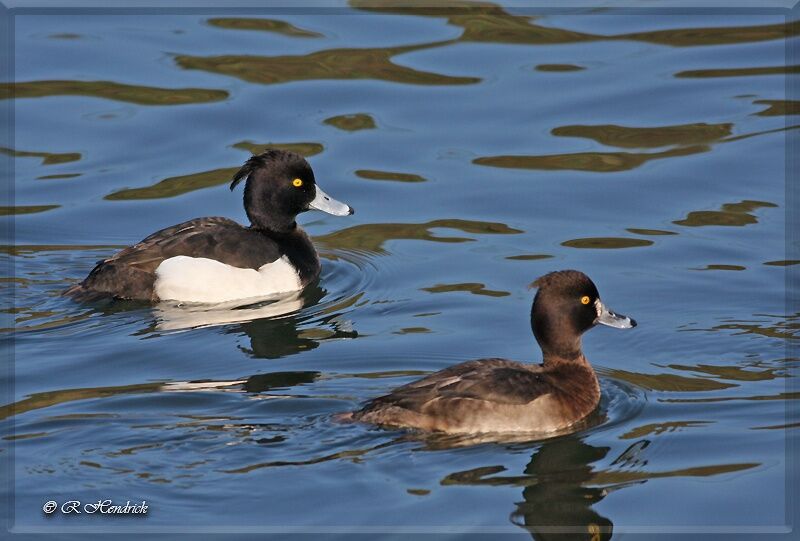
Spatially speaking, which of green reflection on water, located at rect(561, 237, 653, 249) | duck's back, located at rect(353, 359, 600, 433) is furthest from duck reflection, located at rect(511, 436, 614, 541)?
green reflection on water, located at rect(561, 237, 653, 249)

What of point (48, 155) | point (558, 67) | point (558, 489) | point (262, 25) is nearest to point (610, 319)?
point (558, 489)

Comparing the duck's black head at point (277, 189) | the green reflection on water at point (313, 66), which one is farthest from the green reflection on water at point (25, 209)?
the green reflection on water at point (313, 66)

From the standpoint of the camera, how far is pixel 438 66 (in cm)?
1703

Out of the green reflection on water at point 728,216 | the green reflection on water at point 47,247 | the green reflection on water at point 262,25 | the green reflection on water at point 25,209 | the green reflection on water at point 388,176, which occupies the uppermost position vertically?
the green reflection on water at point 262,25

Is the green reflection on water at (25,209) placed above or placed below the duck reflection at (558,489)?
below

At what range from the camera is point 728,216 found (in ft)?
42.7

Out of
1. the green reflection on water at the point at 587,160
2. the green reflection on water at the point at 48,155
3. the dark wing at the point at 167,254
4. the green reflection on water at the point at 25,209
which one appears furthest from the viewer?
the green reflection on water at the point at 48,155

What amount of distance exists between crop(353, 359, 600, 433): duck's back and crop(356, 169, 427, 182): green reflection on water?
17.9 ft

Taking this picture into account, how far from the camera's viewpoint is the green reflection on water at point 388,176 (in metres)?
14.3

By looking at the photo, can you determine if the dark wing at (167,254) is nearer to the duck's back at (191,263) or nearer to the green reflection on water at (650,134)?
the duck's back at (191,263)

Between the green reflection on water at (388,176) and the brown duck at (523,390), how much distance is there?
5.13 metres

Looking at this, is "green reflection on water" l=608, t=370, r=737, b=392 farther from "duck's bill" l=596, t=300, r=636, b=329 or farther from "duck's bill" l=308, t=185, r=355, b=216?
"duck's bill" l=308, t=185, r=355, b=216

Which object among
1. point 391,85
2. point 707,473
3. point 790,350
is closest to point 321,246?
point 391,85

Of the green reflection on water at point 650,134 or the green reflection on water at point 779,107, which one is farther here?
the green reflection on water at point 779,107
